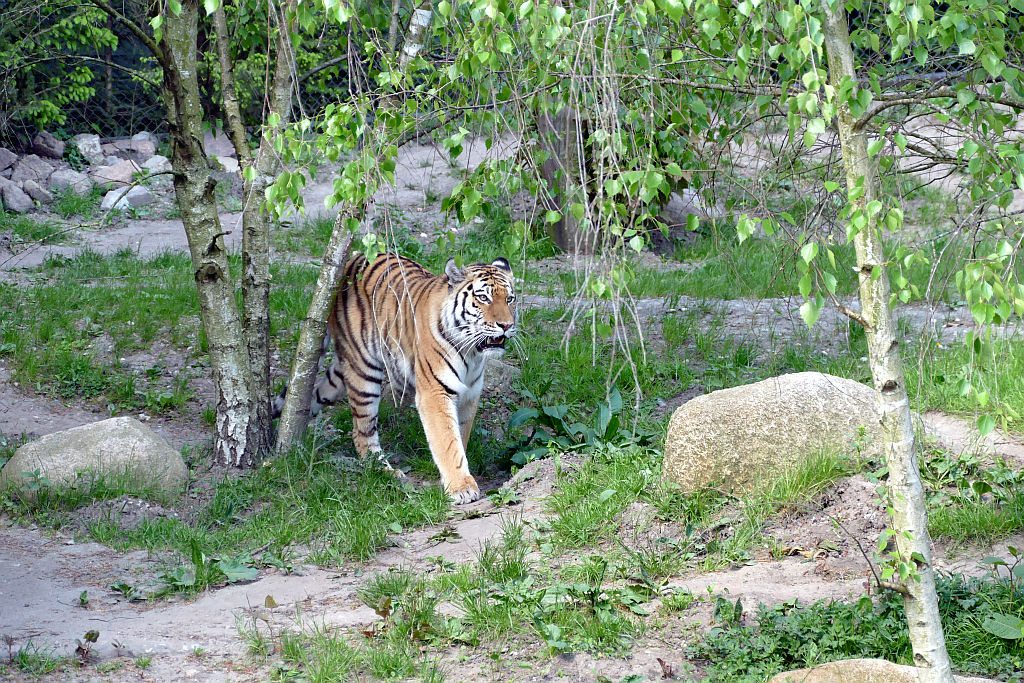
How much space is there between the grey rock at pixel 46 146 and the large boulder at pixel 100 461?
8221 millimetres

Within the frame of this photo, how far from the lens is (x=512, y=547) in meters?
4.29

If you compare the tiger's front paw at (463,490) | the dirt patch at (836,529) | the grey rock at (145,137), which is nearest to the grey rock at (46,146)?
the grey rock at (145,137)

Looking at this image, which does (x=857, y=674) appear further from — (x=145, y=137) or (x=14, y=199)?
(x=145, y=137)

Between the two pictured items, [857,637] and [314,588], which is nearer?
[857,637]

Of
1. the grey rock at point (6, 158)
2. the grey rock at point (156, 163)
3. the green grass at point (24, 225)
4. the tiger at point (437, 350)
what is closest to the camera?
the tiger at point (437, 350)

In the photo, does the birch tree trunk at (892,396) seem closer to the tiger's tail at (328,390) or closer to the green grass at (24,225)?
the tiger's tail at (328,390)

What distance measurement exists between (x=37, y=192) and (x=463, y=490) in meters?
8.32

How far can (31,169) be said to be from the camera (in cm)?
1148

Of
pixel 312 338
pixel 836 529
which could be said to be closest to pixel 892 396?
pixel 836 529

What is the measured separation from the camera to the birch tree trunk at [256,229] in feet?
17.3

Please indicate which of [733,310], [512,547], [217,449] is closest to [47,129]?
[217,449]

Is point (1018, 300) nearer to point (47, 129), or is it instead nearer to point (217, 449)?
point (217, 449)

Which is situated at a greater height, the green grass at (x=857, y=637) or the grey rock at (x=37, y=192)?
the grey rock at (x=37, y=192)

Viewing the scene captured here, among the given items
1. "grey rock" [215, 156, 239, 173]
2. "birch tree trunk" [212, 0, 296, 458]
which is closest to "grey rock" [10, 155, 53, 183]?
"grey rock" [215, 156, 239, 173]
